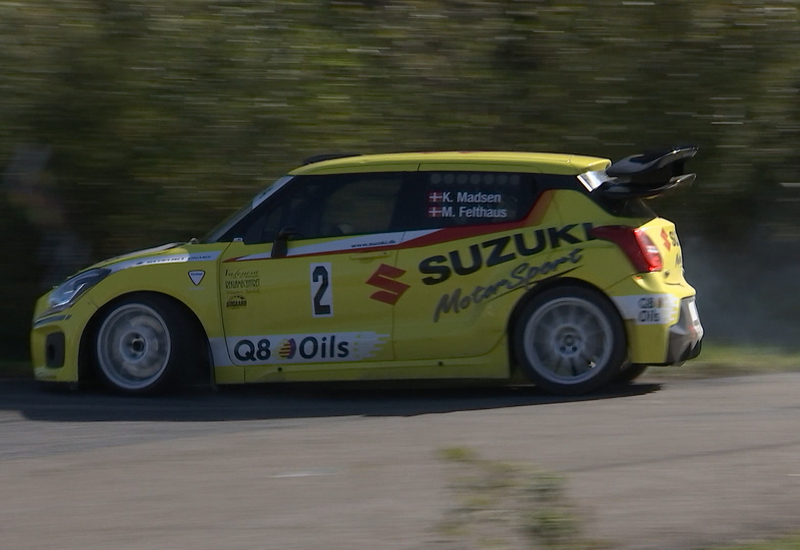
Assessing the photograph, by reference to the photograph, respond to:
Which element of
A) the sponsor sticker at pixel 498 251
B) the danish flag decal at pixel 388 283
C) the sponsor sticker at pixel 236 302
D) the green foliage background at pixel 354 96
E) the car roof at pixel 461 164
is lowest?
the sponsor sticker at pixel 236 302

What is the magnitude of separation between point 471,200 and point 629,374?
1.87 m

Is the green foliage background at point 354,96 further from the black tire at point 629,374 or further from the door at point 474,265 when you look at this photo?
the door at point 474,265

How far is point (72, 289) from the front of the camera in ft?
28.7

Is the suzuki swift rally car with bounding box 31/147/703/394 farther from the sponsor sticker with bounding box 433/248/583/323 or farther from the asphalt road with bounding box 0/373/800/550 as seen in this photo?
the asphalt road with bounding box 0/373/800/550

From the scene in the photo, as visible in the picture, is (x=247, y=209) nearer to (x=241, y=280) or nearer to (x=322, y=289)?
(x=241, y=280)

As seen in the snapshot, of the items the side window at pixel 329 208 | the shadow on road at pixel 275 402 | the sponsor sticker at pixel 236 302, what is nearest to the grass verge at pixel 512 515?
the shadow on road at pixel 275 402

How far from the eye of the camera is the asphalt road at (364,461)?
518 centimetres

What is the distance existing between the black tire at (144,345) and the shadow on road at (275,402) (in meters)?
0.14

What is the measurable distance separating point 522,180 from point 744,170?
14.7 ft

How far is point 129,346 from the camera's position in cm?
870

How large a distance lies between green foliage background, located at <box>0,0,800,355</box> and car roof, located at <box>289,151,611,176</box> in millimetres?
3121

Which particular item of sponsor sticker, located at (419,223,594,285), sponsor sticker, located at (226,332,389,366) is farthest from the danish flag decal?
sponsor sticker, located at (226,332,389,366)

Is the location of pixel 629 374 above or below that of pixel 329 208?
below

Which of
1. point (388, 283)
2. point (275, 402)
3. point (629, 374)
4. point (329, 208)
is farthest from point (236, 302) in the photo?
point (629, 374)
